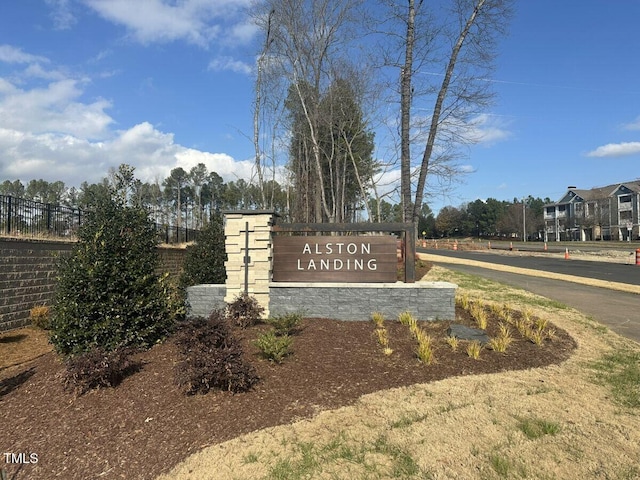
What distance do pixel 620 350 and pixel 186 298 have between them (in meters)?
6.67

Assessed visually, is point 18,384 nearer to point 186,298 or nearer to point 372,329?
point 186,298

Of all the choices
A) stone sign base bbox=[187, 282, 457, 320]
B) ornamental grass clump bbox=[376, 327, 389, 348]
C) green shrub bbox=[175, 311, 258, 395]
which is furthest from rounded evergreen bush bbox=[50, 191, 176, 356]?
ornamental grass clump bbox=[376, 327, 389, 348]

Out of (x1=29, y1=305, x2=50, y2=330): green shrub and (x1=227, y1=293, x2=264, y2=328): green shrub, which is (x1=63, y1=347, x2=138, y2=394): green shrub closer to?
(x1=227, y1=293, x2=264, y2=328): green shrub

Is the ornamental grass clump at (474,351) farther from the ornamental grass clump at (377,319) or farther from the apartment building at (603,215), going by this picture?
the apartment building at (603,215)

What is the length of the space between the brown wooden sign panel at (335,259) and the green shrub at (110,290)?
220 cm

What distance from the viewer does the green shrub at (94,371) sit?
389cm

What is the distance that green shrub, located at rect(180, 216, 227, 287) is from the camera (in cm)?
860

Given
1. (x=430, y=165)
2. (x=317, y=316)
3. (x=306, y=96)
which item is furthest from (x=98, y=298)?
(x=306, y=96)

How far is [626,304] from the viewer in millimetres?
9562

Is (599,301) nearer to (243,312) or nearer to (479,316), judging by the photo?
(479,316)

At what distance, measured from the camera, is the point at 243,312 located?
251 inches

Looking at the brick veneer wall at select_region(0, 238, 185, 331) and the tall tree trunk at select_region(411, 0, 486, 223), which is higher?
the tall tree trunk at select_region(411, 0, 486, 223)

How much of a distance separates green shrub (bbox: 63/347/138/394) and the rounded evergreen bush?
2.34 ft

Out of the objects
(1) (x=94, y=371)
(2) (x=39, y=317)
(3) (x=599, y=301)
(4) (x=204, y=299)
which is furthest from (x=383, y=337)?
(3) (x=599, y=301)
